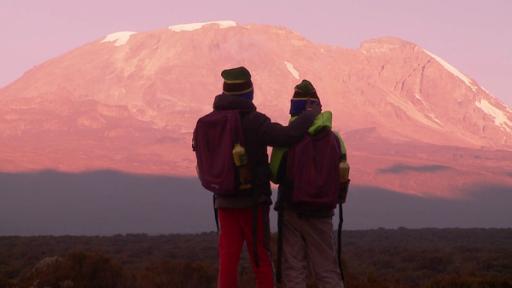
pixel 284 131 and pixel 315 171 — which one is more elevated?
pixel 284 131

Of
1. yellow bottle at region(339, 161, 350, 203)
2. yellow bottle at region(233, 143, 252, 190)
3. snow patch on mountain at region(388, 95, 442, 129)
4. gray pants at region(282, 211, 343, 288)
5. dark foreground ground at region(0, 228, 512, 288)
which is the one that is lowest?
snow patch on mountain at region(388, 95, 442, 129)

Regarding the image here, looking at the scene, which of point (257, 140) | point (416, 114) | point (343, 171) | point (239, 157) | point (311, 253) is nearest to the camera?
point (239, 157)

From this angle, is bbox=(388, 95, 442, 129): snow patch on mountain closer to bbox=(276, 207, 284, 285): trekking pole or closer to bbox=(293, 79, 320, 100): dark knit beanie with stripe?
bbox=(293, 79, 320, 100): dark knit beanie with stripe

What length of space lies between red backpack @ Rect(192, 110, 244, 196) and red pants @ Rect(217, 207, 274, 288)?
0.22 m

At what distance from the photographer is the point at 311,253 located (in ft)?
21.9

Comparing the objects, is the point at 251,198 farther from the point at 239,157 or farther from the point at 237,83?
the point at 237,83

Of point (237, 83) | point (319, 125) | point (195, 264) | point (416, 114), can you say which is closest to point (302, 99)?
point (319, 125)

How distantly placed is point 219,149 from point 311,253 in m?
1.17

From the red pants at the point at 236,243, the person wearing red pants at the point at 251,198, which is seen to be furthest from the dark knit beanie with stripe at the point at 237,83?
the red pants at the point at 236,243

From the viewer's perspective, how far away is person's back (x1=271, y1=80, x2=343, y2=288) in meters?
6.48

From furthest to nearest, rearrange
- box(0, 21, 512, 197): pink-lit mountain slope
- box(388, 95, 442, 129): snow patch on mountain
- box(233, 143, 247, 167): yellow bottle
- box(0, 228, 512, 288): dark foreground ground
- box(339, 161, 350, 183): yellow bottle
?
box(388, 95, 442, 129): snow patch on mountain, box(0, 21, 512, 197): pink-lit mountain slope, box(0, 228, 512, 288): dark foreground ground, box(339, 161, 350, 183): yellow bottle, box(233, 143, 247, 167): yellow bottle

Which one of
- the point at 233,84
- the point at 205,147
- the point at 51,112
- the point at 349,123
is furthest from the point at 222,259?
the point at 349,123

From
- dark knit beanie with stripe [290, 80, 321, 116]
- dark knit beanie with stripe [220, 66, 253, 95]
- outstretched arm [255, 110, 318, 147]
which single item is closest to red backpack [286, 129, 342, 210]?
outstretched arm [255, 110, 318, 147]

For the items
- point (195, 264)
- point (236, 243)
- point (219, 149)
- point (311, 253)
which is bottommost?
point (195, 264)
